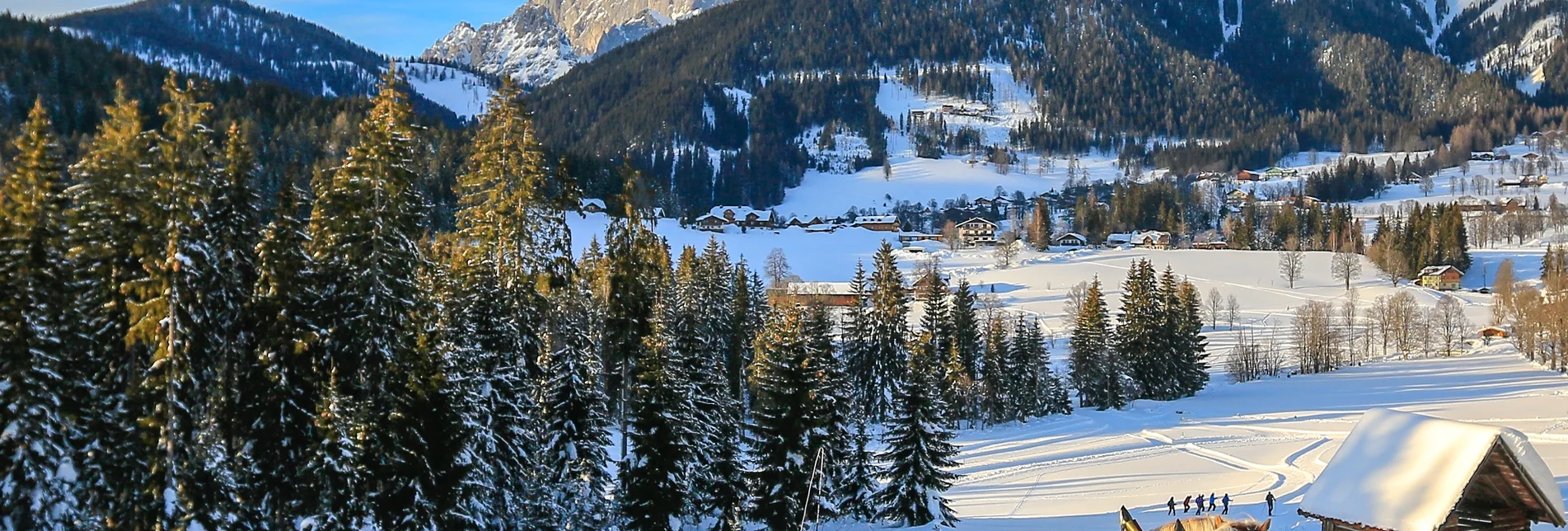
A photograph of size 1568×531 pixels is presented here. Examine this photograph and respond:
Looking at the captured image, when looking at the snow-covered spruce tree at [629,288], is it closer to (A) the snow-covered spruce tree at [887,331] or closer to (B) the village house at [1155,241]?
(A) the snow-covered spruce tree at [887,331]

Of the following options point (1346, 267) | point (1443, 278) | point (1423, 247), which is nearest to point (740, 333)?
point (1346, 267)

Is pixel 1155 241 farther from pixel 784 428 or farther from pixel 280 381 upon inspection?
pixel 280 381

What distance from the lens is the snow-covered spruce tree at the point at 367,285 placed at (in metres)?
16.4

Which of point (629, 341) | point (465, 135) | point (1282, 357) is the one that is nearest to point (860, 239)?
point (465, 135)

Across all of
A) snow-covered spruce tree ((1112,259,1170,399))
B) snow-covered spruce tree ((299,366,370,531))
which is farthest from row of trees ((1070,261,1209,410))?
snow-covered spruce tree ((299,366,370,531))

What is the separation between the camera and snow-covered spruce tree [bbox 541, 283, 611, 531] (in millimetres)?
21844

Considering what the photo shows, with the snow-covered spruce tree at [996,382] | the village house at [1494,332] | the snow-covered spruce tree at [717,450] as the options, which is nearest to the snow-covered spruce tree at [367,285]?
the snow-covered spruce tree at [717,450]

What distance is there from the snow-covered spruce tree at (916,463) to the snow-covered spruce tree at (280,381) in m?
16.9

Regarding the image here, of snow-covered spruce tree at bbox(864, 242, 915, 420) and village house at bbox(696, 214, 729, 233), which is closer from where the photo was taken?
snow-covered spruce tree at bbox(864, 242, 915, 420)

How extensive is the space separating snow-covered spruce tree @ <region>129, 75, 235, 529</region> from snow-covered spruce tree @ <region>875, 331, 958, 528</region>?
18615 millimetres

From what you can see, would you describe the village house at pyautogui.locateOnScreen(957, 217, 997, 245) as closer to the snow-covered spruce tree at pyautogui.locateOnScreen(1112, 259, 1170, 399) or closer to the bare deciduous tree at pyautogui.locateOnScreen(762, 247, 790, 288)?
the bare deciduous tree at pyautogui.locateOnScreen(762, 247, 790, 288)

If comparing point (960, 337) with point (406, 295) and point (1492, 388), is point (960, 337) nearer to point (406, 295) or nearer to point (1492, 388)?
point (1492, 388)

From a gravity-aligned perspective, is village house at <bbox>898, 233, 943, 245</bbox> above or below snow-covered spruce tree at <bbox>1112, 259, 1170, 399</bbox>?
Answer: above

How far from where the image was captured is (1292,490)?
31.6 metres
